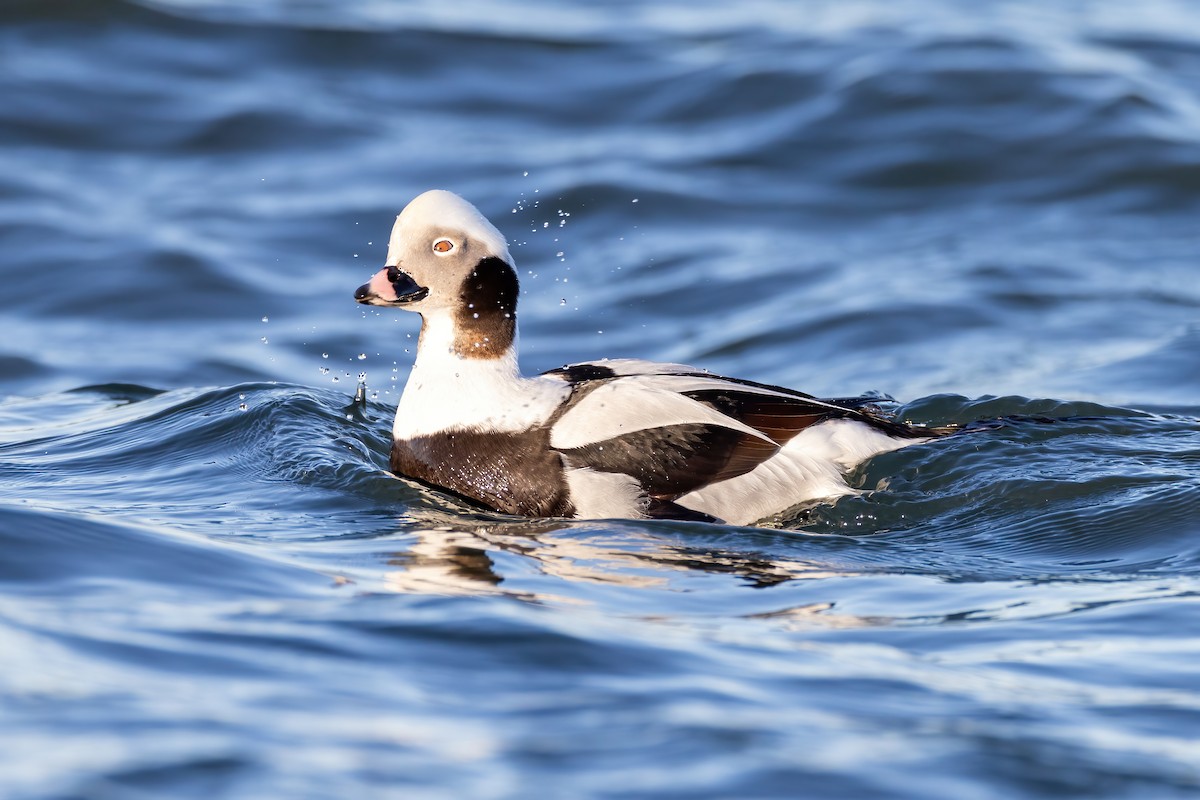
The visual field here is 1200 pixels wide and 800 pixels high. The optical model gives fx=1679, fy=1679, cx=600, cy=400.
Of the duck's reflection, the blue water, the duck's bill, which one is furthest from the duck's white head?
the duck's reflection

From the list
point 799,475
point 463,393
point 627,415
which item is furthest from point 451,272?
point 799,475

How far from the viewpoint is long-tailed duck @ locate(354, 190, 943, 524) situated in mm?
5852

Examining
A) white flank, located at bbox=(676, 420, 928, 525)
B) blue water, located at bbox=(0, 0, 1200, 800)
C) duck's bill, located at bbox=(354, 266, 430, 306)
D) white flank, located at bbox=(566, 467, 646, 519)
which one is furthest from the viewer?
duck's bill, located at bbox=(354, 266, 430, 306)

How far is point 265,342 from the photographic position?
1033 centimetres

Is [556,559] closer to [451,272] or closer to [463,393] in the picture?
[463,393]

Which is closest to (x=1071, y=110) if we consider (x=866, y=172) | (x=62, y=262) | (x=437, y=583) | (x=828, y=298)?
(x=866, y=172)

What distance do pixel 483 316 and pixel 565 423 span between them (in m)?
0.59

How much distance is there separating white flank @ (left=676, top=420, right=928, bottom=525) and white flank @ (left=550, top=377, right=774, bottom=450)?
17cm

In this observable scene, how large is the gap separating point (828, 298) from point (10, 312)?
5237 millimetres

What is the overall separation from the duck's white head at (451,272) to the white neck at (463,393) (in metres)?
0.05

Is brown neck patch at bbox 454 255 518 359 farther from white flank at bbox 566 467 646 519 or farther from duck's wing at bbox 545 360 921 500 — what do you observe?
white flank at bbox 566 467 646 519

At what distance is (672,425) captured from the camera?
5910mm

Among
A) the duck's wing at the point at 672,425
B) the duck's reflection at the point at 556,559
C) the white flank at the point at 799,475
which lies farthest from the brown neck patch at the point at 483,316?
the white flank at the point at 799,475

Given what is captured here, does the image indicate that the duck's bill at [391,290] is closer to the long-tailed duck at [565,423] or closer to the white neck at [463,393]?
the long-tailed duck at [565,423]
